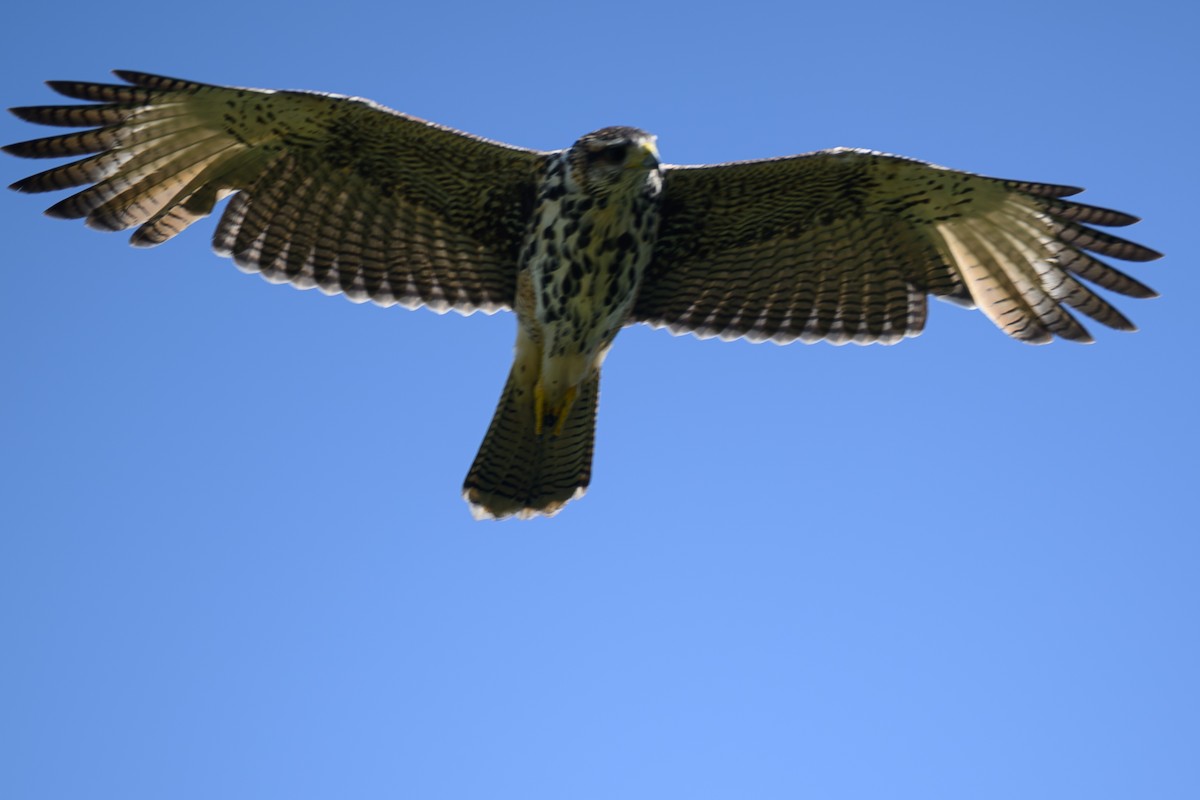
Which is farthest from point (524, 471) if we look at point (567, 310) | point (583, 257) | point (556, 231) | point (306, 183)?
point (306, 183)

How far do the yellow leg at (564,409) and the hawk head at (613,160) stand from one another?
149 centimetres

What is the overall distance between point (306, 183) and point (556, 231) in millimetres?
1807

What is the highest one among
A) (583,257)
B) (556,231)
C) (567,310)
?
(556,231)

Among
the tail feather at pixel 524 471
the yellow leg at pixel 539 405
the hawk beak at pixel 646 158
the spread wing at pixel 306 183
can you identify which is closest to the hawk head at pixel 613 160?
the hawk beak at pixel 646 158

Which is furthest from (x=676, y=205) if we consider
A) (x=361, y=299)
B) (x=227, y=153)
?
(x=227, y=153)

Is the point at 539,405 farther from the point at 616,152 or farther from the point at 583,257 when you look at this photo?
the point at 616,152

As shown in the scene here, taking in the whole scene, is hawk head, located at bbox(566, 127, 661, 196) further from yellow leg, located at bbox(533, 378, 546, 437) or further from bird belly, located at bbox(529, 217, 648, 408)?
yellow leg, located at bbox(533, 378, 546, 437)

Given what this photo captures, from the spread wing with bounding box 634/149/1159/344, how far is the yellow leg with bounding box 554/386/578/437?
2.62 feet

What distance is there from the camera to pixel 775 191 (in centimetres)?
989

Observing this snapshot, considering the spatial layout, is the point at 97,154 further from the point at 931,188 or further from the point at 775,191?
the point at 931,188

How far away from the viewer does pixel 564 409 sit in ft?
33.2

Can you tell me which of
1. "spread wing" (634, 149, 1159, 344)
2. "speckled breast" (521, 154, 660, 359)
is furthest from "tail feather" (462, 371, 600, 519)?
"spread wing" (634, 149, 1159, 344)

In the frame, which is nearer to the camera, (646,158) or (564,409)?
(646,158)

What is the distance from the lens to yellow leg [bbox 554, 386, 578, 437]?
33.1ft
